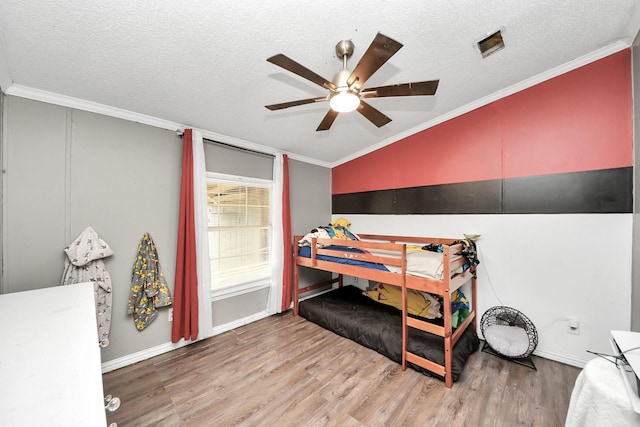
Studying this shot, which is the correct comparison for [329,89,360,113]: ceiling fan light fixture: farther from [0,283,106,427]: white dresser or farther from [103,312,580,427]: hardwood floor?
[103,312,580,427]: hardwood floor

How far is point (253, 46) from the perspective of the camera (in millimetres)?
1570

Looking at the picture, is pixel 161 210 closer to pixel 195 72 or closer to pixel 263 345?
pixel 195 72

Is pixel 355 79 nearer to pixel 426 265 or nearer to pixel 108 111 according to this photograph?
pixel 426 265

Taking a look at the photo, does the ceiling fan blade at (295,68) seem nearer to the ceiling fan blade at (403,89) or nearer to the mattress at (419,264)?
the ceiling fan blade at (403,89)

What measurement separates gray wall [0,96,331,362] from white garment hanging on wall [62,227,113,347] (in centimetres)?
8

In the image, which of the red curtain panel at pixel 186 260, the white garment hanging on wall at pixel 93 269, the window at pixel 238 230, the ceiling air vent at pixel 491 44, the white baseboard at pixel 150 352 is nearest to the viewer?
the ceiling air vent at pixel 491 44

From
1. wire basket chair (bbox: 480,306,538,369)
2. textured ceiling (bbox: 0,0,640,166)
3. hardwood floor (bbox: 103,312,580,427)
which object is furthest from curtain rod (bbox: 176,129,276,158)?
wire basket chair (bbox: 480,306,538,369)

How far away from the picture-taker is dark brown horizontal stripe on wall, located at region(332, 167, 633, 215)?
78.0 inches

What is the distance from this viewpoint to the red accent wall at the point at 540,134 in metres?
1.97

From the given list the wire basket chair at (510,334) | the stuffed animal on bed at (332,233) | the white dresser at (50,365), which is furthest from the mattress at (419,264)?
the white dresser at (50,365)

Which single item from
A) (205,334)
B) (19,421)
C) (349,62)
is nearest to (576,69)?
(349,62)

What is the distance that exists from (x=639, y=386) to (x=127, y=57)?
303 centimetres

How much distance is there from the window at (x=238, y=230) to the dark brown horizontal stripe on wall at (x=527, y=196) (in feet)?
6.01

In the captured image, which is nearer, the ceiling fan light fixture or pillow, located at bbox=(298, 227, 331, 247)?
the ceiling fan light fixture
